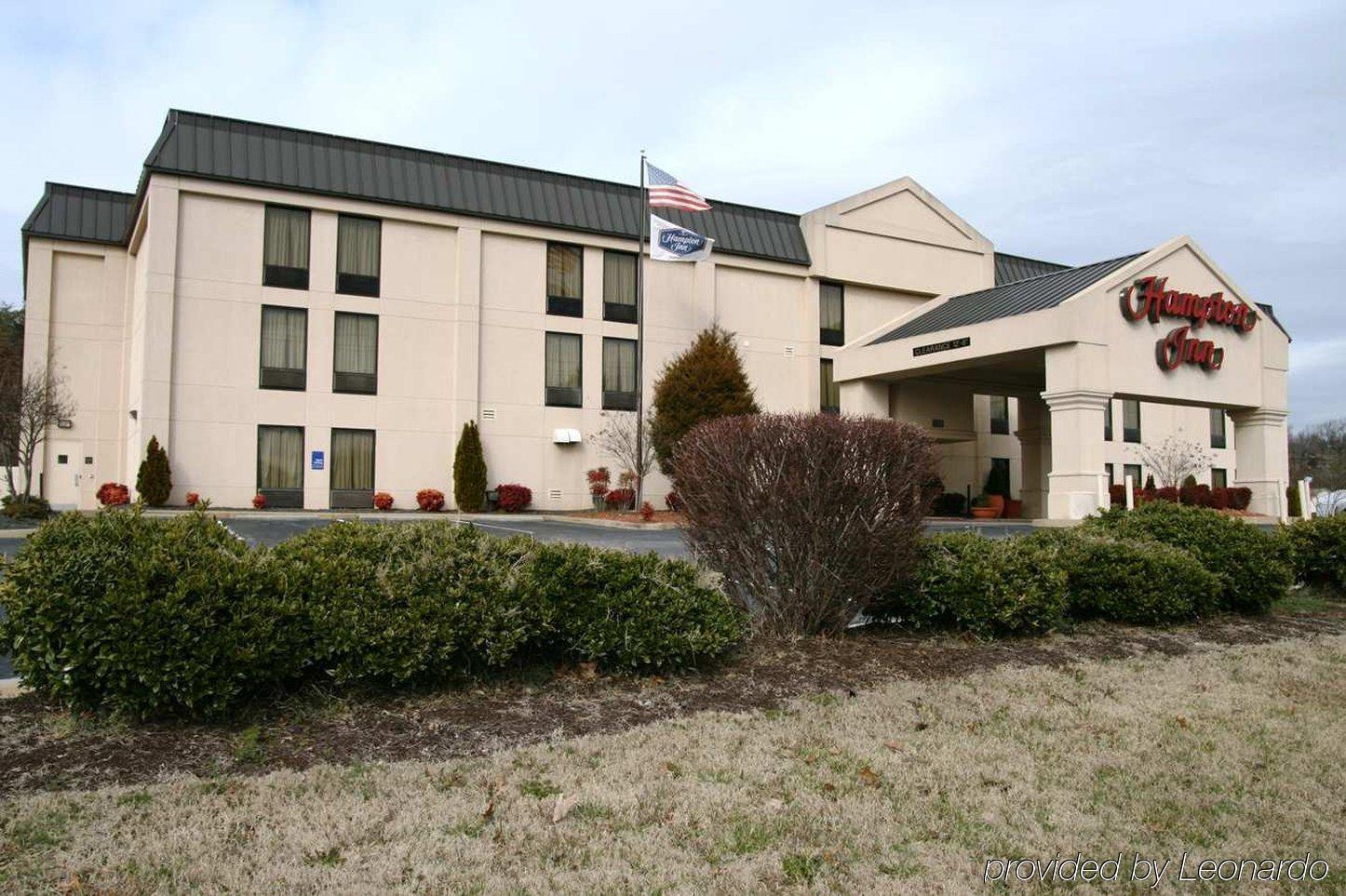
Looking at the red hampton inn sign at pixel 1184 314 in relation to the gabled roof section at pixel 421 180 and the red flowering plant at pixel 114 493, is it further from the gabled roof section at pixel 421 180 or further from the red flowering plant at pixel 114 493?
the red flowering plant at pixel 114 493

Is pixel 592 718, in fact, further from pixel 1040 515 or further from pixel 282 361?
pixel 1040 515

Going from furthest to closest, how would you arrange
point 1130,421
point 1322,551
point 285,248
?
1. point 1130,421
2. point 285,248
3. point 1322,551

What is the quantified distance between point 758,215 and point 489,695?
28901mm

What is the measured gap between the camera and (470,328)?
27703 millimetres

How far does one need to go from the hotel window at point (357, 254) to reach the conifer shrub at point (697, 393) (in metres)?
8.81

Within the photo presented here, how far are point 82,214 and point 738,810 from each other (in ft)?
108

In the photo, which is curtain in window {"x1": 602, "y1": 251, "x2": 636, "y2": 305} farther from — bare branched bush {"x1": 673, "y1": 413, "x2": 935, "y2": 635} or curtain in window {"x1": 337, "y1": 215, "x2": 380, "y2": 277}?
bare branched bush {"x1": 673, "y1": 413, "x2": 935, "y2": 635}

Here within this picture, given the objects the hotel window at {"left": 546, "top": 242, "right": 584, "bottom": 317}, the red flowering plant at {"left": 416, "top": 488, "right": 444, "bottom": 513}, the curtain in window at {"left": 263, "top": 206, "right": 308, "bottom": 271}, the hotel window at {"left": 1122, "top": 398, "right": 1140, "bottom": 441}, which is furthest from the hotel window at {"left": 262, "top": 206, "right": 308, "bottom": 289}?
the hotel window at {"left": 1122, "top": 398, "right": 1140, "bottom": 441}

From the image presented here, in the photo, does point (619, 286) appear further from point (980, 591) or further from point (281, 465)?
point (980, 591)

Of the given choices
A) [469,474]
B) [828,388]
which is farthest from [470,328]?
[828,388]

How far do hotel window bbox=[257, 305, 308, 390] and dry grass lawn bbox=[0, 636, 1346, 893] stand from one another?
76.2 ft

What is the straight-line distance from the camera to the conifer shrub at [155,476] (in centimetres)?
2325

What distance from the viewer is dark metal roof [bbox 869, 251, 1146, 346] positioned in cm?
2667

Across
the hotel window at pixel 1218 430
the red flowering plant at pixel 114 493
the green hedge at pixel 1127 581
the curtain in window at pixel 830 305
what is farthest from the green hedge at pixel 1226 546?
the hotel window at pixel 1218 430
